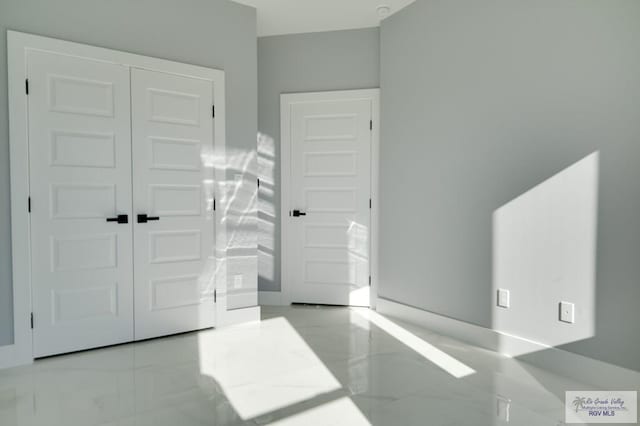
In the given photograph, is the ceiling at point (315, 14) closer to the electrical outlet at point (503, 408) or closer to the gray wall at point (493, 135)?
the gray wall at point (493, 135)

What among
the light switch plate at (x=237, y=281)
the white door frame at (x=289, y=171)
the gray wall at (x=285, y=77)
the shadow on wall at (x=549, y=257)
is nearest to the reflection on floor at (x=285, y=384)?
the shadow on wall at (x=549, y=257)

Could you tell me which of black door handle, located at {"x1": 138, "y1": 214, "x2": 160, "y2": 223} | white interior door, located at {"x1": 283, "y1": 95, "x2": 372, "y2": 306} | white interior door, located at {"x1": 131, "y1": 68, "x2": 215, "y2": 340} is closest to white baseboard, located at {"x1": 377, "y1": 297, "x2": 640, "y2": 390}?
white interior door, located at {"x1": 283, "y1": 95, "x2": 372, "y2": 306}

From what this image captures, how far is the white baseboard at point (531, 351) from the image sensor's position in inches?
94.3

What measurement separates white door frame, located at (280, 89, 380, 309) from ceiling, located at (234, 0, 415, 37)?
24.8 inches

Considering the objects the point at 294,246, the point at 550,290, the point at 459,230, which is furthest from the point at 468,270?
the point at 294,246

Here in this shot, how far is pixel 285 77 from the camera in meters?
4.46

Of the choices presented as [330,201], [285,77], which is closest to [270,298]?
[330,201]

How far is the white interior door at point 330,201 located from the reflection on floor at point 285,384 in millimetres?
1021

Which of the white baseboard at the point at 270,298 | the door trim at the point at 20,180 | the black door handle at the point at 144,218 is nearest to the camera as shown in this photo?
the door trim at the point at 20,180

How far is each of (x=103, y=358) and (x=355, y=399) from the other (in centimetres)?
179

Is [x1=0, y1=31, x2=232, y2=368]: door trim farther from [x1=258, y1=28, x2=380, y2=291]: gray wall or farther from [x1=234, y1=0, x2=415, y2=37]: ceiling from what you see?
[x1=258, y1=28, x2=380, y2=291]: gray wall

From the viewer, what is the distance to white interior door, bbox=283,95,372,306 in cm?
430

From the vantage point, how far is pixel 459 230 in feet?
11.0

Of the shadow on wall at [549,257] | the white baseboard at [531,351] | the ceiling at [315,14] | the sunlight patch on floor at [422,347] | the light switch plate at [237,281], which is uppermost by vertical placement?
the ceiling at [315,14]
